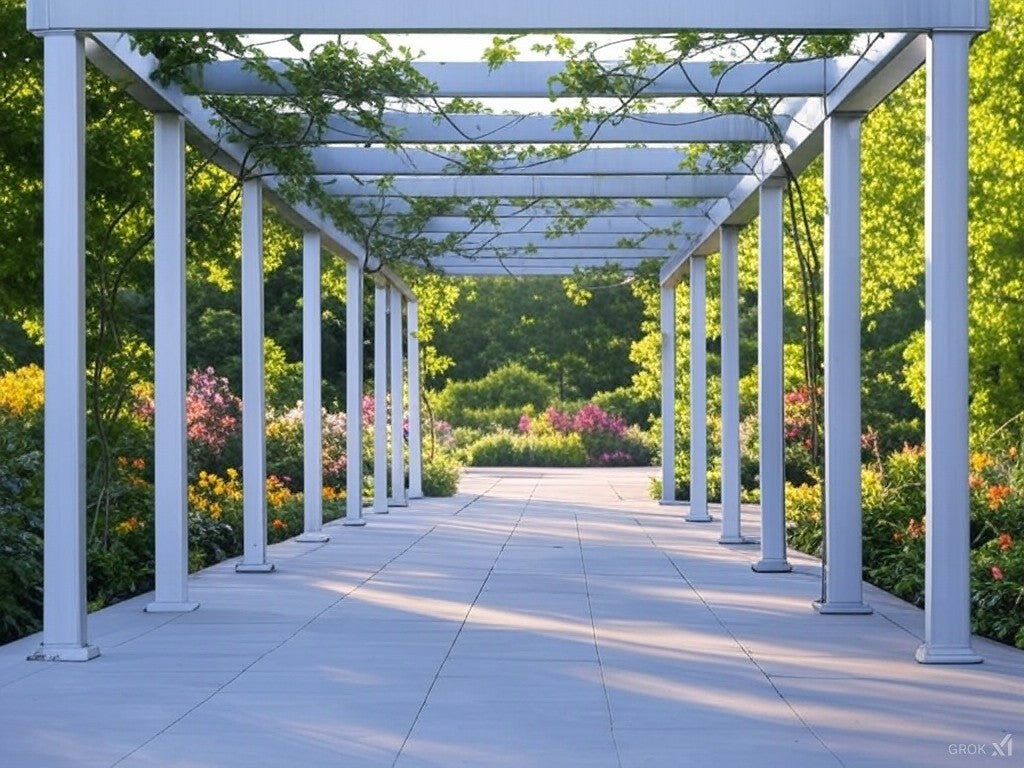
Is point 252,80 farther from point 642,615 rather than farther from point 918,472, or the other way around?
point 918,472

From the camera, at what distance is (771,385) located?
1261cm

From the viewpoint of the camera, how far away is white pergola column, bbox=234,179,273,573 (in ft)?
41.9

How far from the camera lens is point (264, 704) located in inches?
273

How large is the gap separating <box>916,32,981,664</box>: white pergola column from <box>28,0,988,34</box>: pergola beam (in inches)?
10.3

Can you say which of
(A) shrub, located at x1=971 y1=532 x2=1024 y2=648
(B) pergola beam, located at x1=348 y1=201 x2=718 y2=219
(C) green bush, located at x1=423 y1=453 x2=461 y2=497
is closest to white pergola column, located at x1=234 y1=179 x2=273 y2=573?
(B) pergola beam, located at x1=348 y1=201 x2=718 y2=219

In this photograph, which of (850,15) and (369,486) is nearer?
(850,15)

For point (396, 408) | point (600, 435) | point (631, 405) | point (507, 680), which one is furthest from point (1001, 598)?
point (631, 405)

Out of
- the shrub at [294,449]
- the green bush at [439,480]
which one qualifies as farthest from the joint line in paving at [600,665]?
the green bush at [439,480]

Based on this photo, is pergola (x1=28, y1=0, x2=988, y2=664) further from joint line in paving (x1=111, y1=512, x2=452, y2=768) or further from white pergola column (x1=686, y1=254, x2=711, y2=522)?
white pergola column (x1=686, y1=254, x2=711, y2=522)

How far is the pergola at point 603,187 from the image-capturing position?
807 centimetres

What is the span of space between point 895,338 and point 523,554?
2220 centimetres

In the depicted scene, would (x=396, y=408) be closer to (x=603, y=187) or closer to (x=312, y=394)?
(x=312, y=394)

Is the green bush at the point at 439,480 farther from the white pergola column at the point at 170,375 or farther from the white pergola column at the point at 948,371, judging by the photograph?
the white pergola column at the point at 948,371

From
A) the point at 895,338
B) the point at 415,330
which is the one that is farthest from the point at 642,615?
the point at 895,338
